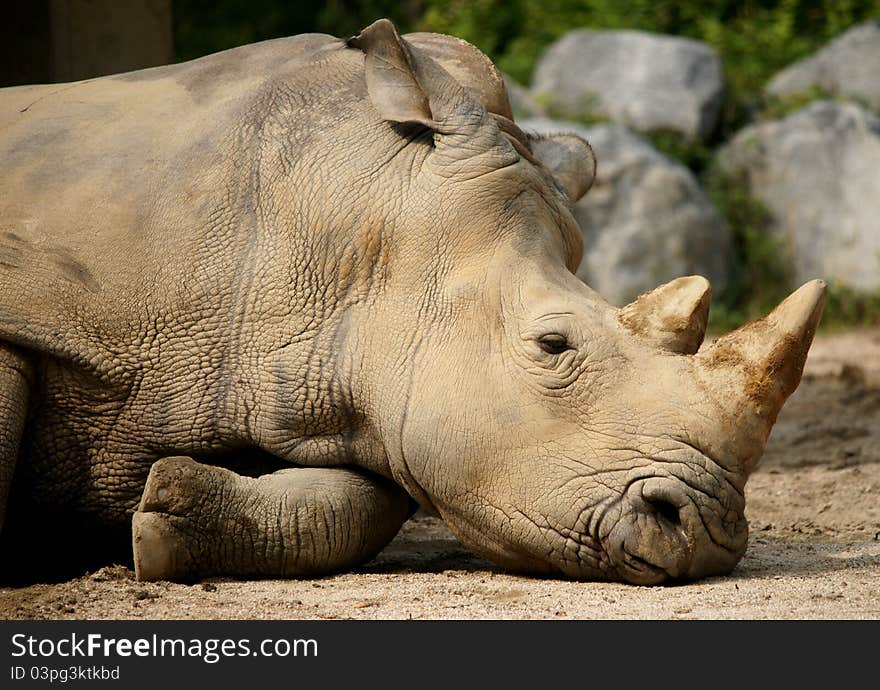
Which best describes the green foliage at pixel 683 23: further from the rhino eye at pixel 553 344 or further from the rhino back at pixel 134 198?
the rhino eye at pixel 553 344

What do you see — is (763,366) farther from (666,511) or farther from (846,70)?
(846,70)

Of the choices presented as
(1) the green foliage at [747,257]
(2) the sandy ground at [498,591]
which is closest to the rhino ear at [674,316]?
(2) the sandy ground at [498,591]

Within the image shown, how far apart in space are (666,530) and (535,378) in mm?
588

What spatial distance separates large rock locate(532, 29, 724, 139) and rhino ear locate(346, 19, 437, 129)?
24.6 ft

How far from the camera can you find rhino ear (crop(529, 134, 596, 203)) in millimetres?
5328

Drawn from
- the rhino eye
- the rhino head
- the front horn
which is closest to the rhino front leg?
the rhino head

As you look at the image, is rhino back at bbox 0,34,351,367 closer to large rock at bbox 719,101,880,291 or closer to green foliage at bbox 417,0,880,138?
large rock at bbox 719,101,880,291

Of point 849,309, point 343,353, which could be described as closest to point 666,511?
point 343,353

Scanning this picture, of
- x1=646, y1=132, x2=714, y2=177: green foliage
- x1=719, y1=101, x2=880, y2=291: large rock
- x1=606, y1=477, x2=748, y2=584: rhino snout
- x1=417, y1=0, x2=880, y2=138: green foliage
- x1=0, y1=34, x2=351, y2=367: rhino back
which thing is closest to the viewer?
x1=606, y1=477, x2=748, y2=584: rhino snout

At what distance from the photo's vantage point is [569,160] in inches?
211

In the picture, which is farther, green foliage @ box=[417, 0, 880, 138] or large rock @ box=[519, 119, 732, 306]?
green foliage @ box=[417, 0, 880, 138]

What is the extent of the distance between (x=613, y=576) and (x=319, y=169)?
1.59 m

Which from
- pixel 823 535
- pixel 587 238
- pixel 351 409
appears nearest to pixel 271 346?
pixel 351 409
